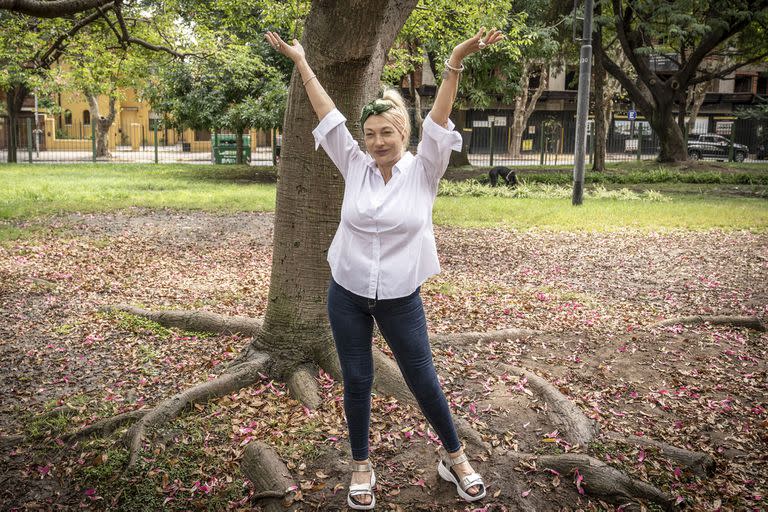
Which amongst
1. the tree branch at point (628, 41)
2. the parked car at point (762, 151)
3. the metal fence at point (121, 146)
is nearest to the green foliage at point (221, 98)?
the metal fence at point (121, 146)

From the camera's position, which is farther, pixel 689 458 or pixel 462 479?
pixel 689 458

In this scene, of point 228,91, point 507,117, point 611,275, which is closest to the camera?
point 611,275

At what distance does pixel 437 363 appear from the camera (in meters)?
5.07

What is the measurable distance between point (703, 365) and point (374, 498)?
3221mm

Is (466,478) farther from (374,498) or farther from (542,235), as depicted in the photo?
(542,235)

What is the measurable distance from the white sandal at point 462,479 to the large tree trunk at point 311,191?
4.83 feet

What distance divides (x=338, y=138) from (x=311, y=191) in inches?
51.3

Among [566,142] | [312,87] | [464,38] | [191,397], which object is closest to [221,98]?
[464,38]

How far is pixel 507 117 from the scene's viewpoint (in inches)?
1934

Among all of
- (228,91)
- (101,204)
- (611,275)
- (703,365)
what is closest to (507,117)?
(228,91)

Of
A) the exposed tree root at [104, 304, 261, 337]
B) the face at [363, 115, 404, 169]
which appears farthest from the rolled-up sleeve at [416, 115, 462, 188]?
the exposed tree root at [104, 304, 261, 337]

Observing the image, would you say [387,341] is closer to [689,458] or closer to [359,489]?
[359,489]

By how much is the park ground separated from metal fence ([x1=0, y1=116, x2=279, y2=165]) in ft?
58.7

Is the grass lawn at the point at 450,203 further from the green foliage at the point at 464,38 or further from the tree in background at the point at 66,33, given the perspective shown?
the green foliage at the point at 464,38
